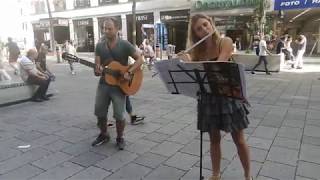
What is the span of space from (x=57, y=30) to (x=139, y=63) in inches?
1104

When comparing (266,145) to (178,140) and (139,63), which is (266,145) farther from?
(139,63)

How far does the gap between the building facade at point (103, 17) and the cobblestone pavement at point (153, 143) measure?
41.8ft

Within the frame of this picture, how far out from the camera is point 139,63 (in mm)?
4223

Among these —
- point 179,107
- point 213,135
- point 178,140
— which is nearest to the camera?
point 213,135

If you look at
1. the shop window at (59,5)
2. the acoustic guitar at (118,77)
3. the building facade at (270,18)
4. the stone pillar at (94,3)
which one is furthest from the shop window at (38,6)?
the acoustic guitar at (118,77)

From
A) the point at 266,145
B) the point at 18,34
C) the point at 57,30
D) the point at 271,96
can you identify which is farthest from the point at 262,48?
the point at 18,34

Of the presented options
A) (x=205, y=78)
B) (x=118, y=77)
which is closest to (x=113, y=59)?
(x=118, y=77)

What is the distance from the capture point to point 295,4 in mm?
16906

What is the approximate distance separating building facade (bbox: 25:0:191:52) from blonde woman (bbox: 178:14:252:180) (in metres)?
15.9

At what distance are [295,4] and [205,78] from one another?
54.3 ft

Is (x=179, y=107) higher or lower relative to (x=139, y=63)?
lower

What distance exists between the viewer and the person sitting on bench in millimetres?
7684

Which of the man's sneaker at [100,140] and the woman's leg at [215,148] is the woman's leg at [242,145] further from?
the man's sneaker at [100,140]

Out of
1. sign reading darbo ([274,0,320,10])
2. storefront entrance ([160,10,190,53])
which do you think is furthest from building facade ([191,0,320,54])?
storefront entrance ([160,10,190,53])
